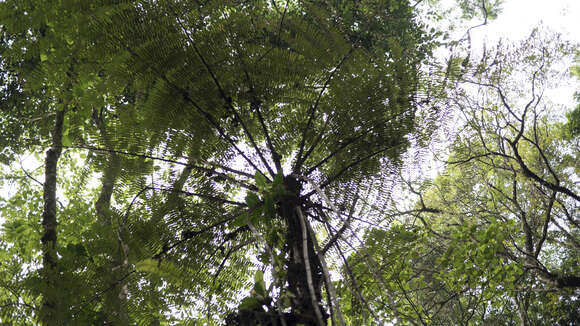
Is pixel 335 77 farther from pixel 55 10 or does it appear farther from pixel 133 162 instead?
pixel 55 10

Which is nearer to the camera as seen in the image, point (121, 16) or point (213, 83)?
point (121, 16)

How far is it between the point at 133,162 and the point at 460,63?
Result: 1852mm

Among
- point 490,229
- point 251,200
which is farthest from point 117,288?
point 490,229

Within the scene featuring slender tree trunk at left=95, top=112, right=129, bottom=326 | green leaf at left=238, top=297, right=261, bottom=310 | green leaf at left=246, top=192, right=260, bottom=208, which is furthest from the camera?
slender tree trunk at left=95, top=112, right=129, bottom=326

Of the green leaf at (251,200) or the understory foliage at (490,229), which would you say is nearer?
the green leaf at (251,200)

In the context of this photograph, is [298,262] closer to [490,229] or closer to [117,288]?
[117,288]

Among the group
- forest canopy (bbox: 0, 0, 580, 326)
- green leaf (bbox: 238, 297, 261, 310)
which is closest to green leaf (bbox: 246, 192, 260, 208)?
forest canopy (bbox: 0, 0, 580, 326)

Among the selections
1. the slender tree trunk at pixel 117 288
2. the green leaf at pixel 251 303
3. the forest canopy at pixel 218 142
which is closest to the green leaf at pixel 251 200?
the forest canopy at pixel 218 142

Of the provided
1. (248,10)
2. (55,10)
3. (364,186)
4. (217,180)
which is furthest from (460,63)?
(55,10)

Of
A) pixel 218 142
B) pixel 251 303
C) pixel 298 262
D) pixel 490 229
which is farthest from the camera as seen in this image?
pixel 490 229

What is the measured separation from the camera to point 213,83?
5.95 feet

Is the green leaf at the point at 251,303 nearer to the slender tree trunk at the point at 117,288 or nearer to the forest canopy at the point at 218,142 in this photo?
the forest canopy at the point at 218,142

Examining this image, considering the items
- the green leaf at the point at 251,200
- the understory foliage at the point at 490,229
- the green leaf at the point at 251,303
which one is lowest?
the green leaf at the point at 251,303

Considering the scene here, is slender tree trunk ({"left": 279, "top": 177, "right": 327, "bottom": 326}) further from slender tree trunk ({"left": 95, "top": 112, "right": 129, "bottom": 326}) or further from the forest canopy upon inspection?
slender tree trunk ({"left": 95, "top": 112, "right": 129, "bottom": 326})
